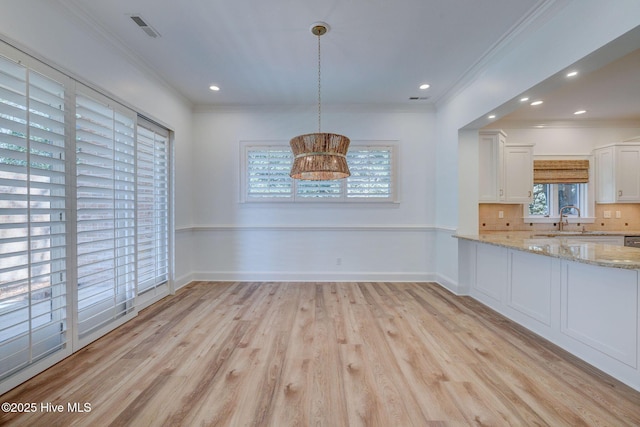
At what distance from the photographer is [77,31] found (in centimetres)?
227

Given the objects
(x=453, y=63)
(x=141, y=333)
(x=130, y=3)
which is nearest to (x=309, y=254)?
(x=141, y=333)

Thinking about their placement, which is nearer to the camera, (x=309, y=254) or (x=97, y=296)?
(x=97, y=296)

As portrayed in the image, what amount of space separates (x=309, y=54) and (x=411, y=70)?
1329 millimetres

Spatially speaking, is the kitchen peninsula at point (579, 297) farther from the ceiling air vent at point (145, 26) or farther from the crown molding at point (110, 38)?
the crown molding at point (110, 38)

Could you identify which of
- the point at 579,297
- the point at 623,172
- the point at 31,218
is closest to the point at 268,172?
the point at 31,218

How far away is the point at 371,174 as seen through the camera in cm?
432

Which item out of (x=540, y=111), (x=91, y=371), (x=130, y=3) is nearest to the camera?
(x=91, y=371)

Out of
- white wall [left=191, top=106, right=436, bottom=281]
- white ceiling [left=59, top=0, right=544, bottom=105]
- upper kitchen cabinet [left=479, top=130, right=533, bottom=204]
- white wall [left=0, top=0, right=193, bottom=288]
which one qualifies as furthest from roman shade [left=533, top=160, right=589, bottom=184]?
white wall [left=0, top=0, right=193, bottom=288]

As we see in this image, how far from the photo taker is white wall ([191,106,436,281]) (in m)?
4.32

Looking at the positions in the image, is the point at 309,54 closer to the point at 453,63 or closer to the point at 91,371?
the point at 453,63

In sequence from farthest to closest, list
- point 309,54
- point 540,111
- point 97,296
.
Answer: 1. point 540,111
2. point 309,54
3. point 97,296

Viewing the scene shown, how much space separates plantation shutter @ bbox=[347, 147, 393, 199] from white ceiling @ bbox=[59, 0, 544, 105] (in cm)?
99

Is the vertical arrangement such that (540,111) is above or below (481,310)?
above

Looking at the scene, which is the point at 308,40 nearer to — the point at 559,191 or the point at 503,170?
the point at 503,170
